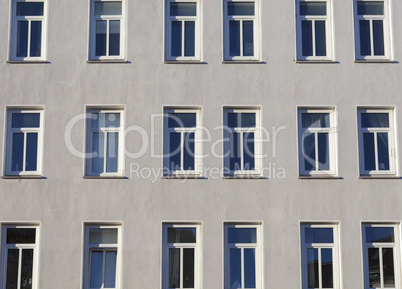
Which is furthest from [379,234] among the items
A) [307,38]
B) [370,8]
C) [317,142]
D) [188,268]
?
Result: [370,8]

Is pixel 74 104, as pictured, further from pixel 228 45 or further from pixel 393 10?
pixel 393 10

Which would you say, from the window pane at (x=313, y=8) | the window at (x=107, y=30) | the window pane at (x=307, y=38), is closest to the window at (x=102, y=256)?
the window at (x=107, y=30)

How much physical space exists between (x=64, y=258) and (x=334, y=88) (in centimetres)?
781

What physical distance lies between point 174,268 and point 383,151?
5966 millimetres

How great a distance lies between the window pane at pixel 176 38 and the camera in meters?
18.6

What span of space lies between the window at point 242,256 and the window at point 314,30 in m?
4.68

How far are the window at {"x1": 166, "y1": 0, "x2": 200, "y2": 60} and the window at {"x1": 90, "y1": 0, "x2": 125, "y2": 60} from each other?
3.97ft

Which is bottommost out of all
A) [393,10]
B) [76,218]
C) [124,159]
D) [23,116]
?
A: [76,218]

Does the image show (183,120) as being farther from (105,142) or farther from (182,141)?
(105,142)

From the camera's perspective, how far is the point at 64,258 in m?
17.2

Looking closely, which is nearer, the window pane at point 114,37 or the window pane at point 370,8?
the window pane at point 114,37

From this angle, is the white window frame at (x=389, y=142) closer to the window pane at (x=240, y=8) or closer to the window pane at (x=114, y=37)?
the window pane at (x=240, y=8)

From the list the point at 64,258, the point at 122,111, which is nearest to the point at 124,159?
the point at 122,111

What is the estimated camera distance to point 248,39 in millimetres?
18703
